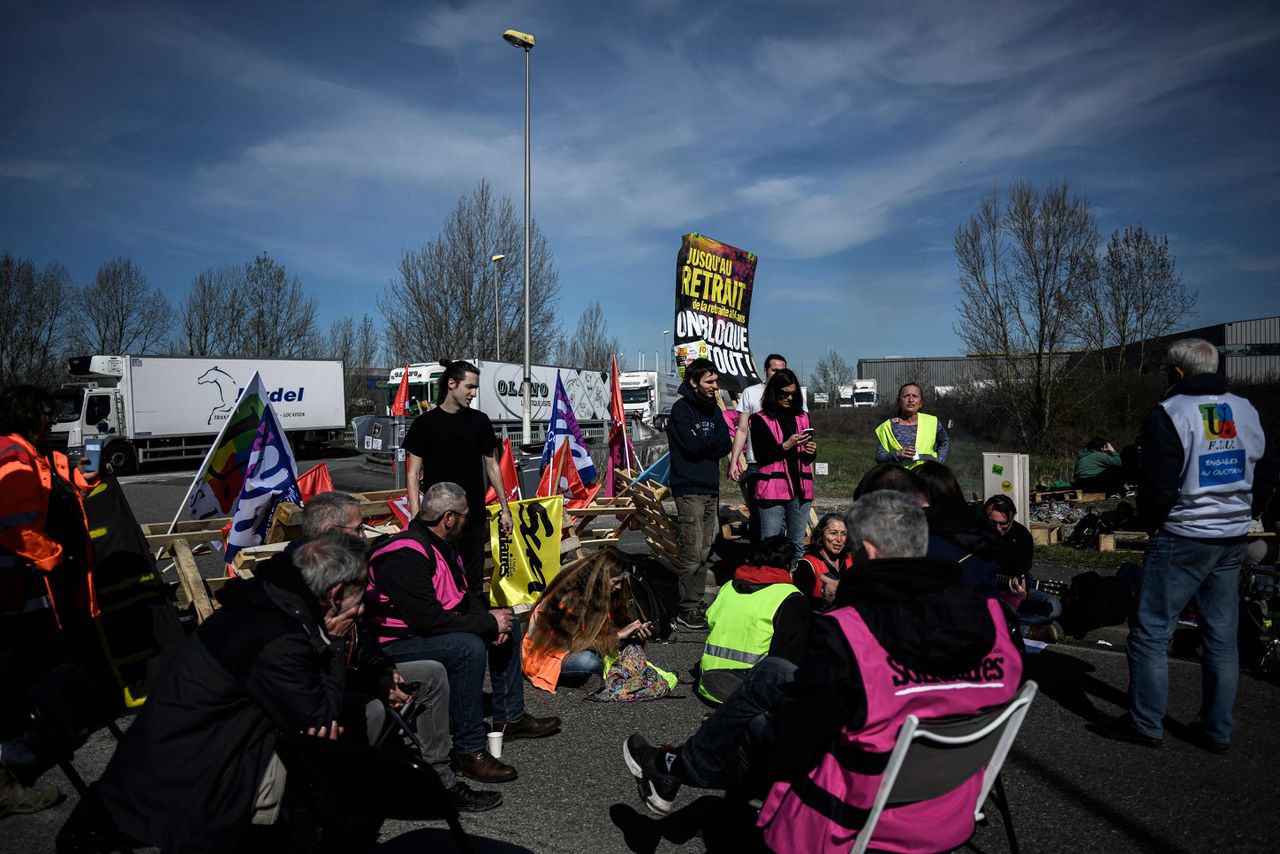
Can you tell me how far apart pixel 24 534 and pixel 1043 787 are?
5.10 m

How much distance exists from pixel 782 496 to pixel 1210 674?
10.2 ft

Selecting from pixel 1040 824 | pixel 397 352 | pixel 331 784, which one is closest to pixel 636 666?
pixel 1040 824

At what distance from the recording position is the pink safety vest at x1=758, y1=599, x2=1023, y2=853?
7.08 ft

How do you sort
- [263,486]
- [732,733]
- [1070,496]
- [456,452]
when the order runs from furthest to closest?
[1070,496] < [263,486] < [456,452] < [732,733]

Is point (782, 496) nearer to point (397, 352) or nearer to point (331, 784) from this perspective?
point (331, 784)

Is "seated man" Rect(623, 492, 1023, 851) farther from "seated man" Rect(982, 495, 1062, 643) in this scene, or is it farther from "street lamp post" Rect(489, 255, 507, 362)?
"street lamp post" Rect(489, 255, 507, 362)

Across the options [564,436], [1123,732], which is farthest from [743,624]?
[564,436]

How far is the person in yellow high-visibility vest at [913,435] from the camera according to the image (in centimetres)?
666

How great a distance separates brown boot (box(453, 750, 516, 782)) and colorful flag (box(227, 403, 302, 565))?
301cm

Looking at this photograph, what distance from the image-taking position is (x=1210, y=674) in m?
4.02

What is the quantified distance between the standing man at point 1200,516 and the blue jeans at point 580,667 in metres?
3.03

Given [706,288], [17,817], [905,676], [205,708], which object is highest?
Answer: [706,288]

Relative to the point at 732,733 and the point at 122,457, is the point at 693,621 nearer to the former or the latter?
the point at 732,733

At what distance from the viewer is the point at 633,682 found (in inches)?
196
